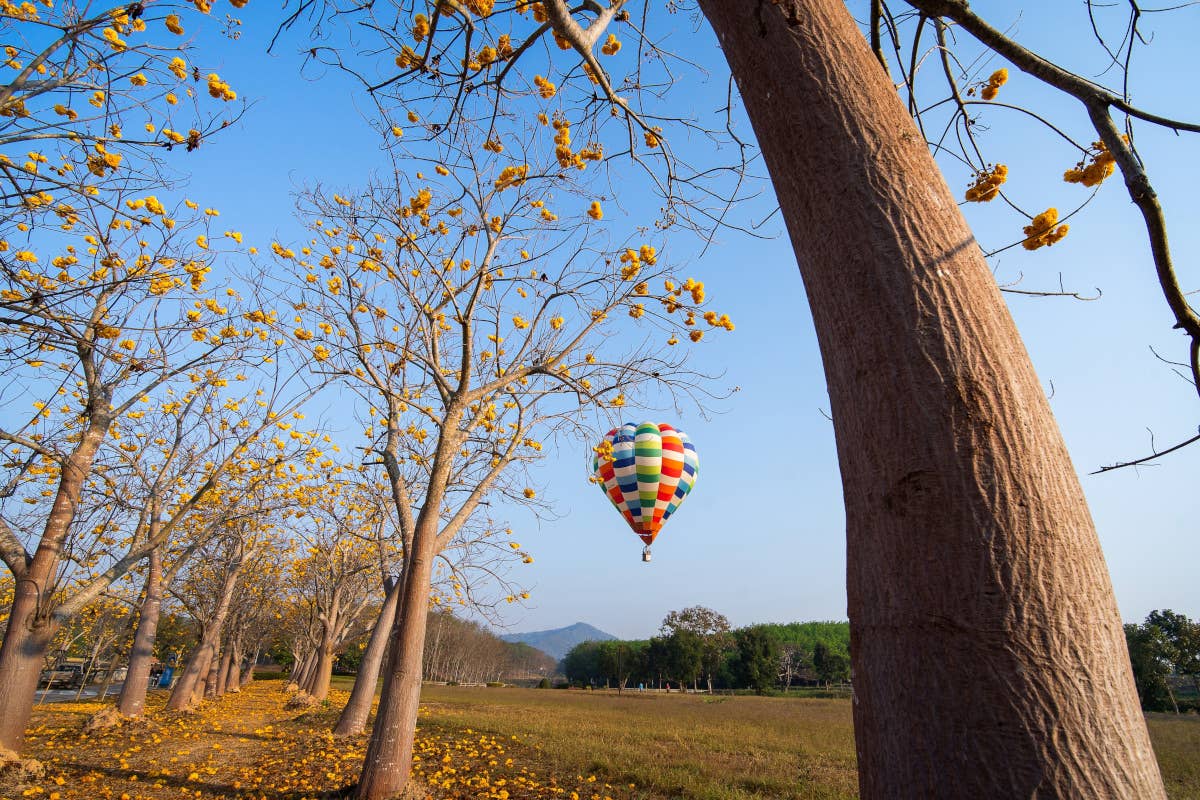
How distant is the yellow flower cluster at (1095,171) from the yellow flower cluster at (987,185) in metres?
0.18

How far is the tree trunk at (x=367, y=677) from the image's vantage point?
923 cm

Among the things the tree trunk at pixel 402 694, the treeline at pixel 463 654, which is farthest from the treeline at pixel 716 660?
the tree trunk at pixel 402 694

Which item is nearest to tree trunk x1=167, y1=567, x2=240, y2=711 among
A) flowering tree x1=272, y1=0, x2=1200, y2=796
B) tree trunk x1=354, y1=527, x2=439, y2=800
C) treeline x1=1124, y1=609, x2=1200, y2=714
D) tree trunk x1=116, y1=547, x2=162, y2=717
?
tree trunk x1=116, y1=547, x2=162, y2=717

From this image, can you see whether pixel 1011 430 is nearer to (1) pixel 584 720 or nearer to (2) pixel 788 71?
(2) pixel 788 71

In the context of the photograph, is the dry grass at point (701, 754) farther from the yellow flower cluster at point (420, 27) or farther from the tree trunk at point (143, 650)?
the yellow flower cluster at point (420, 27)

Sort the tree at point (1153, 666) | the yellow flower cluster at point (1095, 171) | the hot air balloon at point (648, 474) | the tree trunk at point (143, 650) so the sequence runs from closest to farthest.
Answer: the yellow flower cluster at point (1095, 171) < the tree trunk at point (143, 650) < the hot air balloon at point (648, 474) < the tree at point (1153, 666)

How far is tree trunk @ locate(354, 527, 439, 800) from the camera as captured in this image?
210 inches

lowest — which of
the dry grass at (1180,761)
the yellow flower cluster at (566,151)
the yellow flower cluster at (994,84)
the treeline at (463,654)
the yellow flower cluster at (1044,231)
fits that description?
the treeline at (463,654)

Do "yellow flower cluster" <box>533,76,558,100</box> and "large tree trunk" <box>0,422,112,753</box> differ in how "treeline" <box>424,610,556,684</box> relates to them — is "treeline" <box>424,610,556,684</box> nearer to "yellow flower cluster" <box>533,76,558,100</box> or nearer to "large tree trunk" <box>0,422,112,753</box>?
"large tree trunk" <box>0,422,112,753</box>

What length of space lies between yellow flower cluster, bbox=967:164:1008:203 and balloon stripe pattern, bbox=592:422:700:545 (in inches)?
483

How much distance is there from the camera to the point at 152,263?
15.3ft

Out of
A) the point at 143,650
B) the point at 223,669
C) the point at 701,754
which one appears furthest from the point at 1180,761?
the point at 223,669

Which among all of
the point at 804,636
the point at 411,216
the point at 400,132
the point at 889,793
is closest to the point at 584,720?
the point at 411,216

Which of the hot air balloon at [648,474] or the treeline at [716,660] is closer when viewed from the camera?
the hot air balloon at [648,474]
